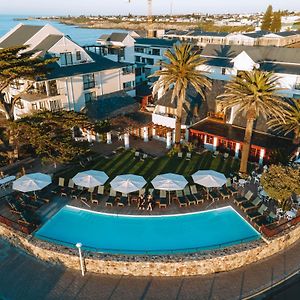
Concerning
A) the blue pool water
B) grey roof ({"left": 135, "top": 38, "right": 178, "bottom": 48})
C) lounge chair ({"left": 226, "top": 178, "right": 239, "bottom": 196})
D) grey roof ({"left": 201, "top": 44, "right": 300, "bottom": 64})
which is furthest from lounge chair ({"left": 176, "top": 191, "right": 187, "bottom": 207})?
grey roof ({"left": 135, "top": 38, "right": 178, "bottom": 48})

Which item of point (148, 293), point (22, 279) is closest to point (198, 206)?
point (148, 293)

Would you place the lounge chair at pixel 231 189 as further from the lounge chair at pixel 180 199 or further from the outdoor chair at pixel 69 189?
the outdoor chair at pixel 69 189

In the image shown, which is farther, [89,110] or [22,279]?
[89,110]

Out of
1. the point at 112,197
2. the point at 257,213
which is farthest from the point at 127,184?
the point at 257,213

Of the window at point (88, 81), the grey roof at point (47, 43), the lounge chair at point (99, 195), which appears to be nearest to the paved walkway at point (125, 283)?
the lounge chair at point (99, 195)

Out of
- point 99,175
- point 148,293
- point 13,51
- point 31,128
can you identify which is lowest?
point 148,293

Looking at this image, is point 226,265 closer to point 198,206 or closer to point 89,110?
point 198,206
